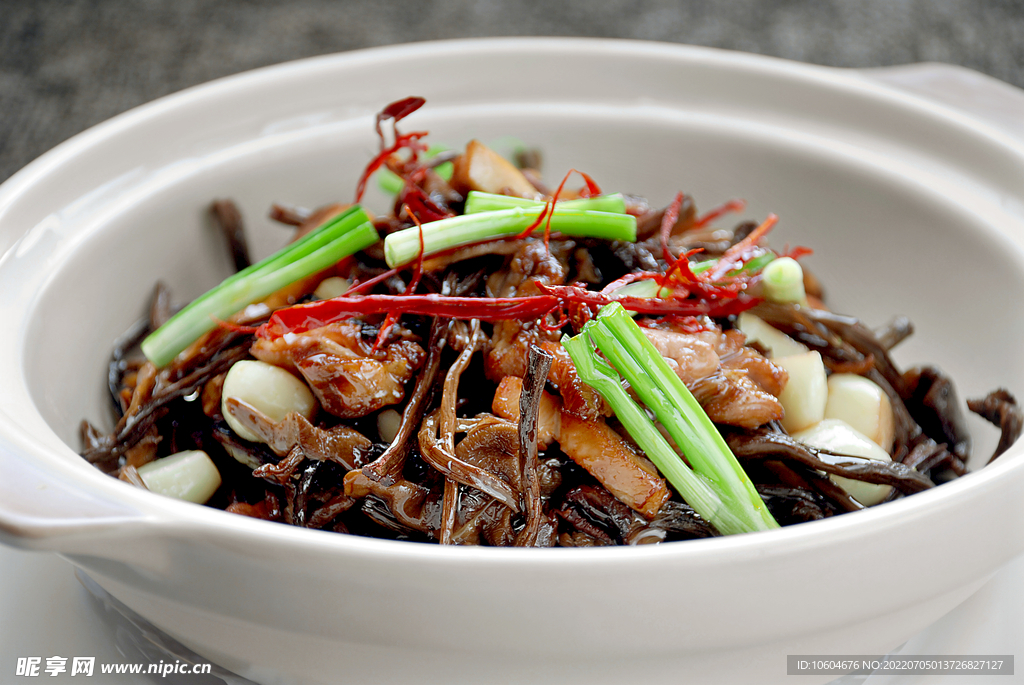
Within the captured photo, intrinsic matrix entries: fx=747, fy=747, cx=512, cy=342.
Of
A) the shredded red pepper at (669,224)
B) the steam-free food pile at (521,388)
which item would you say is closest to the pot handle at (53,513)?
the steam-free food pile at (521,388)

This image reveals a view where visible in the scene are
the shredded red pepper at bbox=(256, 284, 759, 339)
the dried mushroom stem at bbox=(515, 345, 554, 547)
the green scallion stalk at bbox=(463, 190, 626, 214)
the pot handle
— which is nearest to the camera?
the pot handle

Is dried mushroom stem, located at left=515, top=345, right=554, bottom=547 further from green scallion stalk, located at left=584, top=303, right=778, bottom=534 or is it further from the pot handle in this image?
the pot handle

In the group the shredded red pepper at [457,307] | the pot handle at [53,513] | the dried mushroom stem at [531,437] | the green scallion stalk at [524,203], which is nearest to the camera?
the pot handle at [53,513]

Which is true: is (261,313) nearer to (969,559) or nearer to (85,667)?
(85,667)

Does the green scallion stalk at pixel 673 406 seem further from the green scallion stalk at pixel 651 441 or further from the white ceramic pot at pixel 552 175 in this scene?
the white ceramic pot at pixel 552 175

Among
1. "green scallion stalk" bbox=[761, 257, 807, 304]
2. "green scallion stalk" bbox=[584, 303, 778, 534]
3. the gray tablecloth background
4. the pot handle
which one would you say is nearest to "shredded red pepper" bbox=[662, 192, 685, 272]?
"green scallion stalk" bbox=[761, 257, 807, 304]

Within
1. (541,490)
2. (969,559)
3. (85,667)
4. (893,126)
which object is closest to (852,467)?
(969,559)
